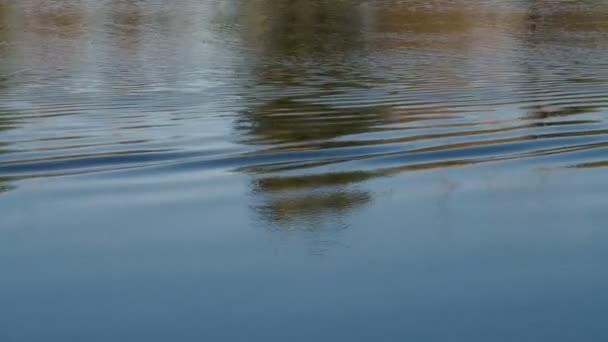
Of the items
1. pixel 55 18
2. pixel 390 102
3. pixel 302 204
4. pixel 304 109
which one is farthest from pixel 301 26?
pixel 302 204

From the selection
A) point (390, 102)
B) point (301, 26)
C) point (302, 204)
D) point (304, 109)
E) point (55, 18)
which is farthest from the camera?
point (55, 18)

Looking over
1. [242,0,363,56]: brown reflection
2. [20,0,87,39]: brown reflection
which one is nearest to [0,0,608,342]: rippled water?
[242,0,363,56]: brown reflection

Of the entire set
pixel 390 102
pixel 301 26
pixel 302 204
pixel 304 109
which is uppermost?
pixel 302 204

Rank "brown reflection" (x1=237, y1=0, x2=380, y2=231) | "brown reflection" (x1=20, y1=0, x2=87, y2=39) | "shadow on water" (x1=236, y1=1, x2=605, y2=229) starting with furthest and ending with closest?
"brown reflection" (x1=20, y1=0, x2=87, y2=39)
"shadow on water" (x1=236, y1=1, x2=605, y2=229)
"brown reflection" (x1=237, y1=0, x2=380, y2=231)

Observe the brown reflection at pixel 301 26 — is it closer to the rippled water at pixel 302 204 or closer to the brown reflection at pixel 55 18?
the brown reflection at pixel 55 18

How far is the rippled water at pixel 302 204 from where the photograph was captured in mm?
3783

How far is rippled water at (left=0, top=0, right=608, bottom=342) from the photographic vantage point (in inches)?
149

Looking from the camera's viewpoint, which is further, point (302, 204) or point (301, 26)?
point (301, 26)

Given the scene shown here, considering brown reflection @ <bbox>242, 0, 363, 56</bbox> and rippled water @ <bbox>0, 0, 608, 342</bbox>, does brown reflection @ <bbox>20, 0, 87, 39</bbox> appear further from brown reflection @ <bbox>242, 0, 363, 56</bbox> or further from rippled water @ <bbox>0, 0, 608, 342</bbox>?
rippled water @ <bbox>0, 0, 608, 342</bbox>

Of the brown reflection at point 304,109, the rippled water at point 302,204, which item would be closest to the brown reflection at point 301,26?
the brown reflection at point 304,109

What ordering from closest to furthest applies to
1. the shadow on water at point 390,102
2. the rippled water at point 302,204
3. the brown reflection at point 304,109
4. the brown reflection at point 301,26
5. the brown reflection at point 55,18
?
the rippled water at point 302,204 < the brown reflection at point 304,109 < the shadow on water at point 390,102 < the brown reflection at point 301,26 < the brown reflection at point 55,18

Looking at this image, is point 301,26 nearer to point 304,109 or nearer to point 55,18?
point 55,18

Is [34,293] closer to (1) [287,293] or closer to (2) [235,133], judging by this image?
(1) [287,293]

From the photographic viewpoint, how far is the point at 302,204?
17.4 ft
